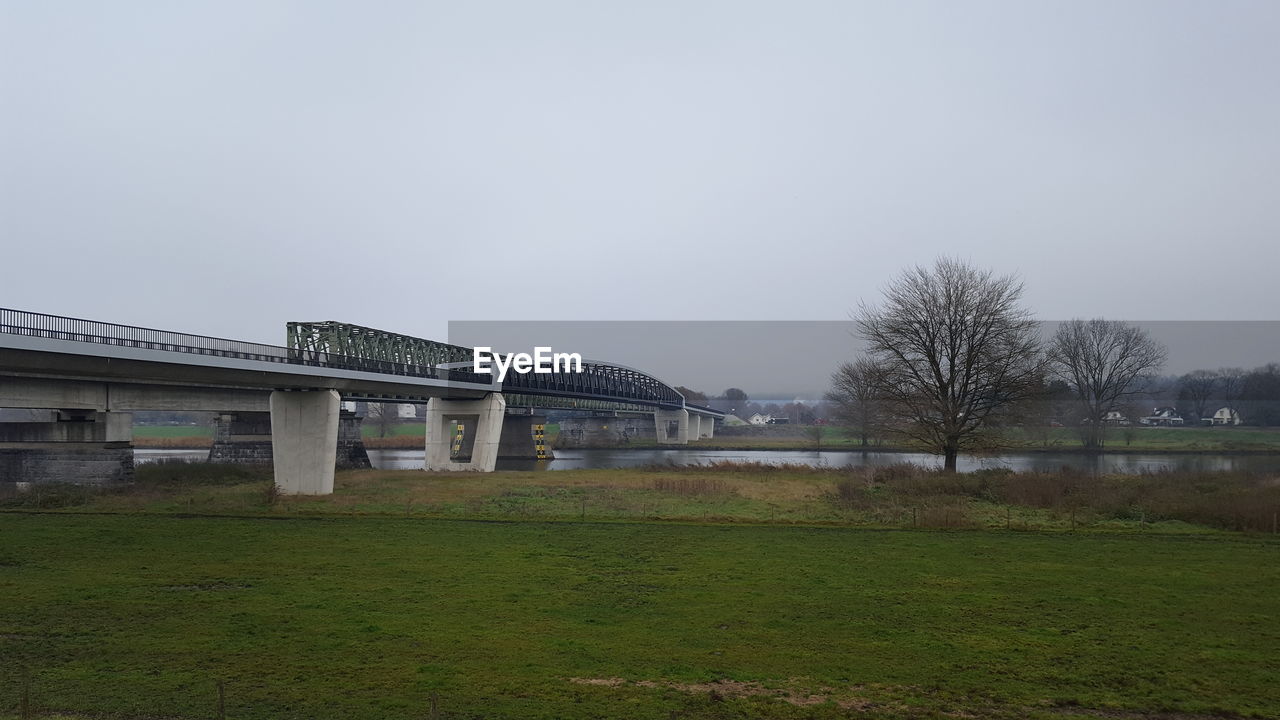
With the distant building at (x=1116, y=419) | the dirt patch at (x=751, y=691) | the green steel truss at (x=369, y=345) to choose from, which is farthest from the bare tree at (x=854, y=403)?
the dirt patch at (x=751, y=691)

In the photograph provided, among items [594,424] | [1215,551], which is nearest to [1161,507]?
[1215,551]

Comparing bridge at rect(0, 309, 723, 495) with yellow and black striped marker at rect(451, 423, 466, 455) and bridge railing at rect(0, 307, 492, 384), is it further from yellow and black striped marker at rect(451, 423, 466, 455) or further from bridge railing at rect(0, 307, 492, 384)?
yellow and black striped marker at rect(451, 423, 466, 455)

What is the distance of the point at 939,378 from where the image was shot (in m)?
45.5

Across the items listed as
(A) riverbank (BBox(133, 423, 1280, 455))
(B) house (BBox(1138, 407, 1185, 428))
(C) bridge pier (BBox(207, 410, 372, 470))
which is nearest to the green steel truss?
(C) bridge pier (BBox(207, 410, 372, 470))

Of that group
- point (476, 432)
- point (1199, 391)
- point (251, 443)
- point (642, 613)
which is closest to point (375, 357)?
point (476, 432)

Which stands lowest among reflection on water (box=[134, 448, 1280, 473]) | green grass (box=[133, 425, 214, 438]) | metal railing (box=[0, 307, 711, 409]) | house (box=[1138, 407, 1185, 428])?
reflection on water (box=[134, 448, 1280, 473])

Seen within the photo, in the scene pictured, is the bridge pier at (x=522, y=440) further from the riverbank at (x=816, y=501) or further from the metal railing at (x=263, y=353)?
the riverbank at (x=816, y=501)

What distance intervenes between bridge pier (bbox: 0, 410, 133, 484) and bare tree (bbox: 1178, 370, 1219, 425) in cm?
13531

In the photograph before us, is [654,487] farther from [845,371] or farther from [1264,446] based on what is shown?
[1264,446]

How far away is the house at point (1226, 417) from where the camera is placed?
114 m

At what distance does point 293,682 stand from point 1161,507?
30.3 m

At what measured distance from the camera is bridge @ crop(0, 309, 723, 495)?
3047 centimetres

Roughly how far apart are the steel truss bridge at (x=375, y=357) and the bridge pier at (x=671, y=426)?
20.1 ft

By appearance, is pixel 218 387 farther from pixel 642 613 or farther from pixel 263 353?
pixel 642 613
